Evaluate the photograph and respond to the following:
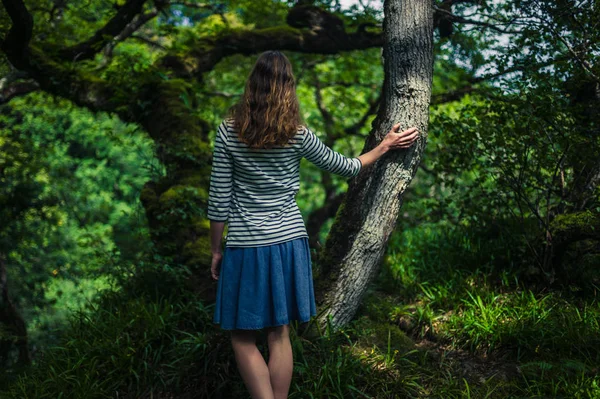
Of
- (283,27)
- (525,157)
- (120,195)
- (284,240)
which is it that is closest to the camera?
(284,240)

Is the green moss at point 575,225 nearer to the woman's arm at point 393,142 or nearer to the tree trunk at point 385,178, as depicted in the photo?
the tree trunk at point 385,178

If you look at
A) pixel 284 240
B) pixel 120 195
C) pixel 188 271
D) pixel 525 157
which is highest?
pixel 525 157

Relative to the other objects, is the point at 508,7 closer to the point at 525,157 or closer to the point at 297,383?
the point at 525,157

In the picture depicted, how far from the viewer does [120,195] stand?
1925 cm

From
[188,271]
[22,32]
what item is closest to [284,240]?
[188,271]

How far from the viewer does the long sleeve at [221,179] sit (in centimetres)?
278

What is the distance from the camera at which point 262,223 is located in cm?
275

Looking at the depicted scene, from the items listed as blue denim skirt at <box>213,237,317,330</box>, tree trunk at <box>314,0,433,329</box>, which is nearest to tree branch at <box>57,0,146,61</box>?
tree trunk at <box>314,0,433,329</box>

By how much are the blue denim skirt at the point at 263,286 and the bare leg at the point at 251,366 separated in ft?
0.34

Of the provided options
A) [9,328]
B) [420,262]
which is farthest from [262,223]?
[9,328]

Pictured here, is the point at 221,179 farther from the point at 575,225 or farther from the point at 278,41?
the point at 278,41

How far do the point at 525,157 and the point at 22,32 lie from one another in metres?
4.84

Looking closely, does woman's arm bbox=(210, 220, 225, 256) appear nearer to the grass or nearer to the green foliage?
the grass

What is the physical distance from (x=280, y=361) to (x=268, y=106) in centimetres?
139
